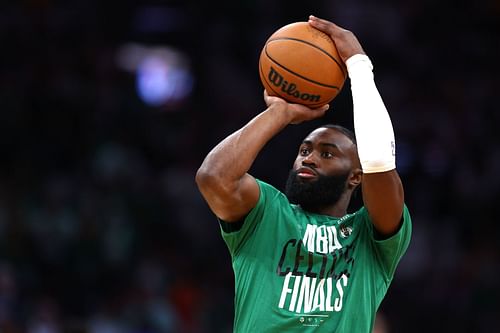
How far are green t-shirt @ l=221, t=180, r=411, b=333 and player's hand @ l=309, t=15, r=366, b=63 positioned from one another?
71 cm

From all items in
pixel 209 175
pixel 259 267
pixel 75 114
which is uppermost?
pixel 209 175

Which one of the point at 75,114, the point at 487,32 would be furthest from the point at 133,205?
the point at 487,32

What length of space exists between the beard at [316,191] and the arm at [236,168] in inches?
10.7

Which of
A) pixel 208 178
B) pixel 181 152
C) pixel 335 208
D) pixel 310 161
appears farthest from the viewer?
pixel 181 152

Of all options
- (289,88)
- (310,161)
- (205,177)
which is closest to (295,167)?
(310,161)

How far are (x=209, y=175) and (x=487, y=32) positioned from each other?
1044cm

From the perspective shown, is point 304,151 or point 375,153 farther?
point 304,151

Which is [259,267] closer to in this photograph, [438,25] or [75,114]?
[75,114]

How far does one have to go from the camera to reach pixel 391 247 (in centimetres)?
471

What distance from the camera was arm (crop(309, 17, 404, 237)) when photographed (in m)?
4.55

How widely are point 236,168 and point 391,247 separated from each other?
846mm

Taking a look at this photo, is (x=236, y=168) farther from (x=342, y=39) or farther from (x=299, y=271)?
(x=342, y=39)

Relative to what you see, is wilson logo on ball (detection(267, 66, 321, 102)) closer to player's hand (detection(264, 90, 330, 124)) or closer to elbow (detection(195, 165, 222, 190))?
player's hand (detection(264, 90, 330, 124))

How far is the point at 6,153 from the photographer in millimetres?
11828
